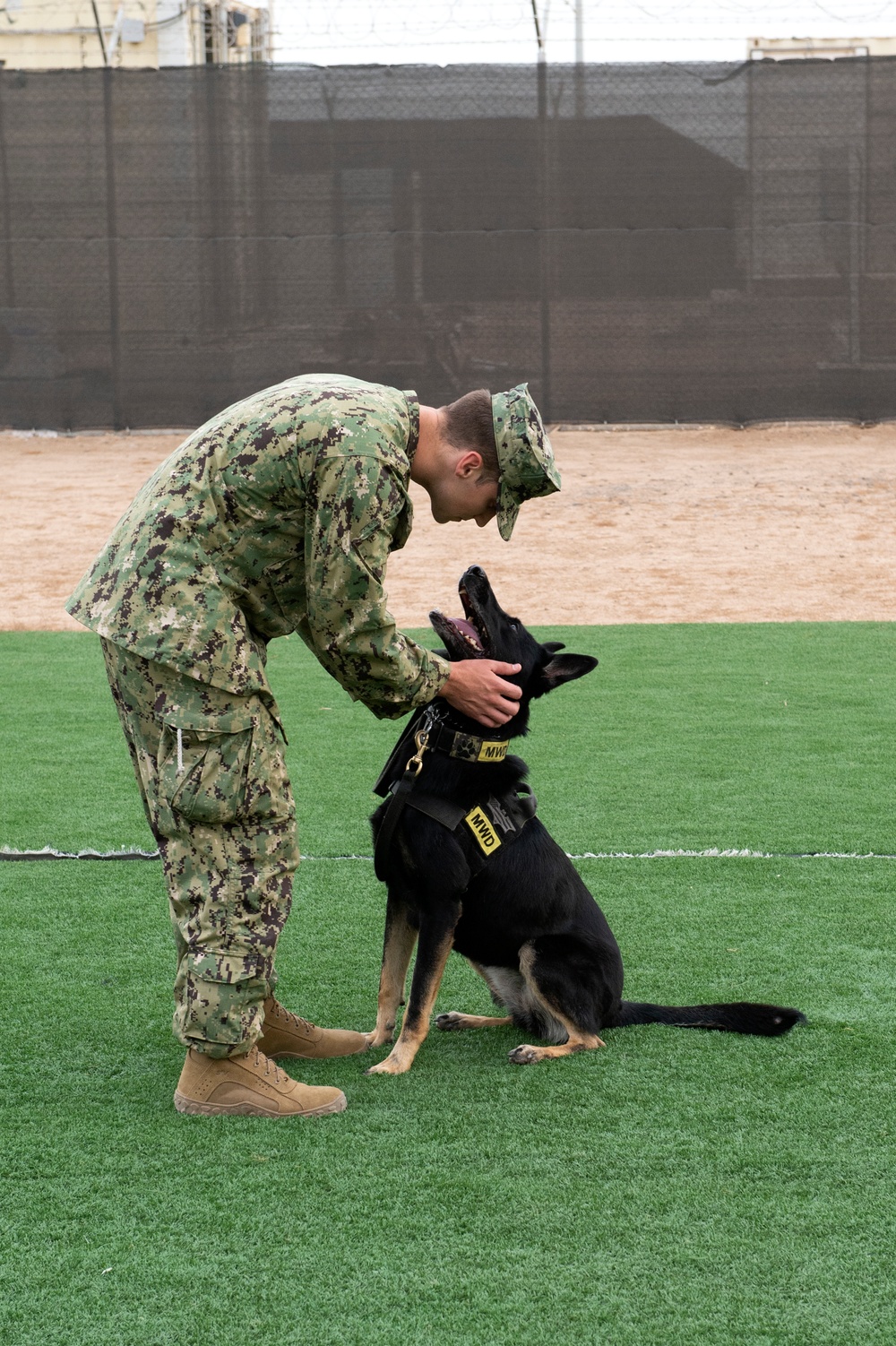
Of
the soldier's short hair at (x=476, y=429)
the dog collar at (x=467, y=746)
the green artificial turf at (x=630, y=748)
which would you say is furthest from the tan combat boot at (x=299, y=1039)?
the green artificial turf at (x=630, y=748)

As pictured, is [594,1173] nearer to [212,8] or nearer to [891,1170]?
[891,1170]

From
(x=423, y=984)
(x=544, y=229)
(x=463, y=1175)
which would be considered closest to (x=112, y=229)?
(x=544, y=229)

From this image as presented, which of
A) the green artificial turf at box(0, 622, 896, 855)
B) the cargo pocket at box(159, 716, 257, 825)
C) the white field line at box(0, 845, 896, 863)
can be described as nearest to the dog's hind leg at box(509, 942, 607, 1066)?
the cargo pocket at box(159, 716, 257, 825)

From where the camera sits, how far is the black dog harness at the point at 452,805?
10.4 feet

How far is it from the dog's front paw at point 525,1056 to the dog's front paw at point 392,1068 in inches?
10.2

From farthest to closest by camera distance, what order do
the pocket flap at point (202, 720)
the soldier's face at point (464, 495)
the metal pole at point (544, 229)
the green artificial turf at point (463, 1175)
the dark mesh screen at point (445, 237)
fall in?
the metal pole at point (544, 229)
the dark mesh screen at point (445, 237)
the soldier's face at point (464, 495)
the pocket flap at point (202, 720)
the green artificial turf at point (463, 1175)

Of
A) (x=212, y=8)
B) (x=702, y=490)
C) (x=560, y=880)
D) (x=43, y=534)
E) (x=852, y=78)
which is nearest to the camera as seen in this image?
(x=560, y=880)

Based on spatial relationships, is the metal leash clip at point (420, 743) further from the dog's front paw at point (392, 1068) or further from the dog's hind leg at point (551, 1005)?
the dog's front paw at point (392, 1068)

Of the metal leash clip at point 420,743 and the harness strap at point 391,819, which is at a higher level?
the metal leash clip at point 420,743

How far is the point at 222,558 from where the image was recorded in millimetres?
2742

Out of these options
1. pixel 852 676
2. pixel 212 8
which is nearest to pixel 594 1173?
pixel 852 676

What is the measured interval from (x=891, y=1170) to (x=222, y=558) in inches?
70.0

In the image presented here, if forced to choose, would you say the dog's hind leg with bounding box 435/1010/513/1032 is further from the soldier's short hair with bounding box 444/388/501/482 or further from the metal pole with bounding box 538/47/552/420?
the metal pole with bounding box 538/47/552/420

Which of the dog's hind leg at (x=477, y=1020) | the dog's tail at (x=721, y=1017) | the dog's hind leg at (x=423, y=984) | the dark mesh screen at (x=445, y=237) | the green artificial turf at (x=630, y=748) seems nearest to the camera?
the dog's hind leg at (x=423, y=984)
